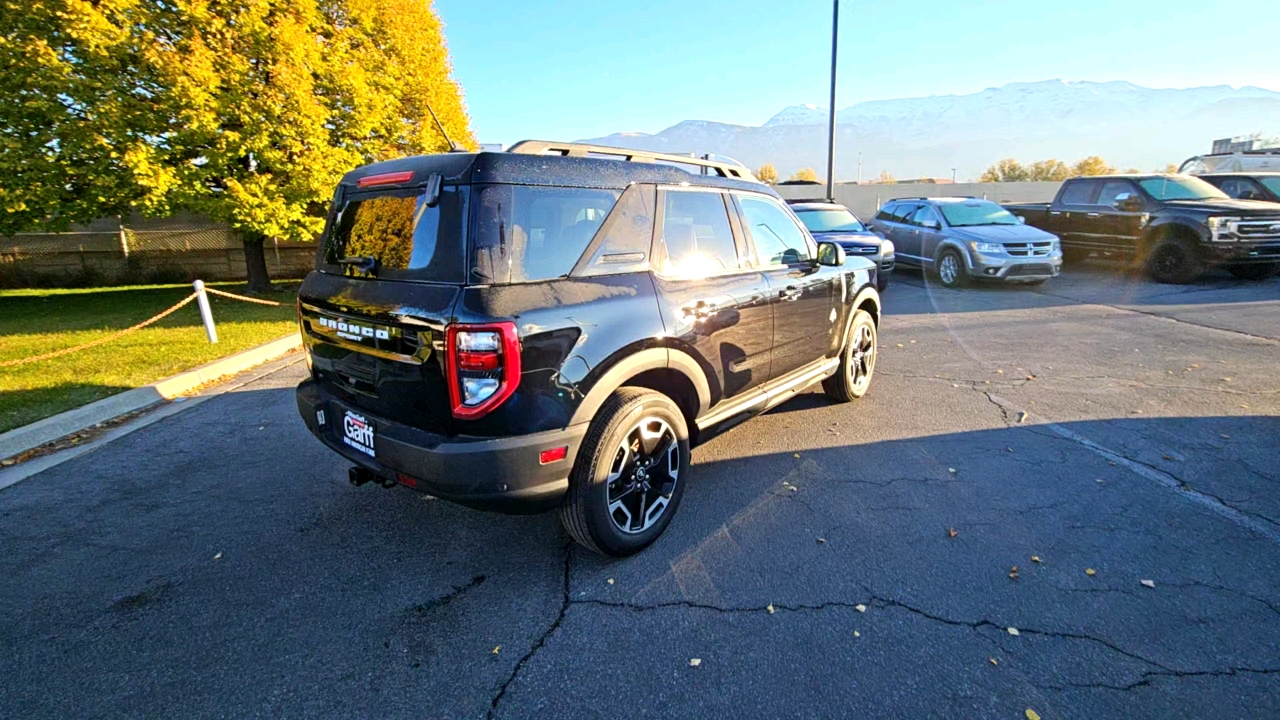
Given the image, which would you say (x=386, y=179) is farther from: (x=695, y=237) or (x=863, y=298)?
(x=863, y=298)

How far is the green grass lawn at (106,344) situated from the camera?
541 cm

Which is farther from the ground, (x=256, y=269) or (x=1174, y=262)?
(x=256, y=269)

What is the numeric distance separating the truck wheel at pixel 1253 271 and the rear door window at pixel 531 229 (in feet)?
A: 45.7

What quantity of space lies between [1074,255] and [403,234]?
1488 cm

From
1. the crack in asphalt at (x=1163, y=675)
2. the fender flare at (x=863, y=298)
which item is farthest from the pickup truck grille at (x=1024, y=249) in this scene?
the crack in asphalt at (x=1163, y=675)

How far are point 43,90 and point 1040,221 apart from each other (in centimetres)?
1845

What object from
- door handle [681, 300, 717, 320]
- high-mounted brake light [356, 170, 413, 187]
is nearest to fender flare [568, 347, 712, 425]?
door handle [681, 300, 717, 320]

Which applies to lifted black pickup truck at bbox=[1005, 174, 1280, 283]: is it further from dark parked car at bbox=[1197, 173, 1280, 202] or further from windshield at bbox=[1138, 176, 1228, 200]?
dark parked car at bbox=[1197, 173, 1280, 202]

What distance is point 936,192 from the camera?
25.7 meters

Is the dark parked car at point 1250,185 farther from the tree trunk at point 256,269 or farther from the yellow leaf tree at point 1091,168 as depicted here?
the yellow leaf tree at point 1091,168

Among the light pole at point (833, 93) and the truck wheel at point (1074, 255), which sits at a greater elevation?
the light pole at point (833, 93)

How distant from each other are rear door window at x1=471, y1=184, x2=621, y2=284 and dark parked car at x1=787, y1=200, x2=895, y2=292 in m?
7.96

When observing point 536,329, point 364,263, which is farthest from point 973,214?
point 364,263

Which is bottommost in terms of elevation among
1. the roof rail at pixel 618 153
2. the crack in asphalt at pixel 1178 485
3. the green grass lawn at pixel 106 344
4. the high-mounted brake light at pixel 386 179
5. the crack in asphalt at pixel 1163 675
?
the crack in asphalt at pixel 1163 675
